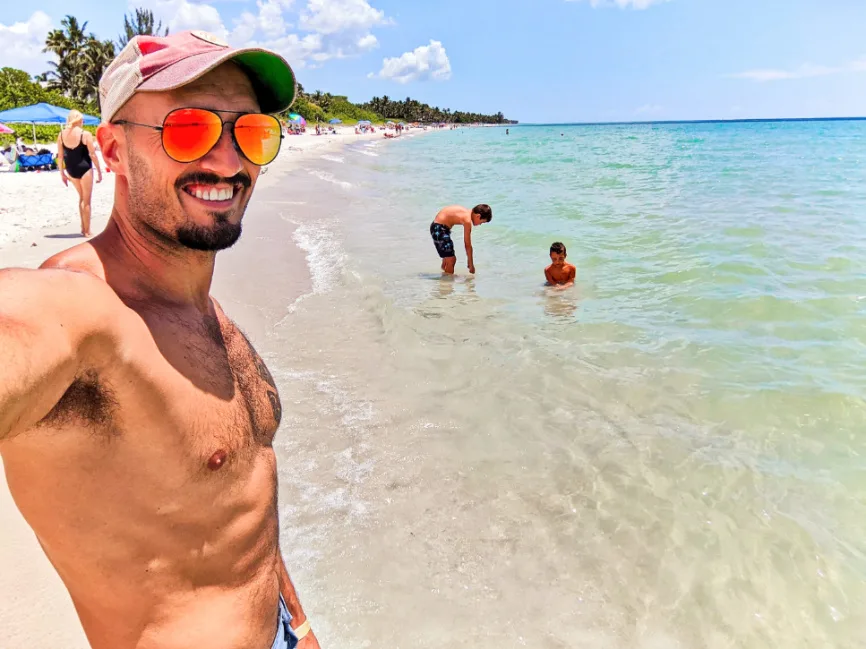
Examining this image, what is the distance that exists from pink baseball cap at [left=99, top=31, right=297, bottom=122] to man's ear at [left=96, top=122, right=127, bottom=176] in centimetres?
2

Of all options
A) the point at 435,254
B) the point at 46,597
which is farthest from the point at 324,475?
the point at 435,254

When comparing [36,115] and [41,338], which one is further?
[36,115]

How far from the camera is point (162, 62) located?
50.9 inches

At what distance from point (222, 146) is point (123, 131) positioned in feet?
0.69

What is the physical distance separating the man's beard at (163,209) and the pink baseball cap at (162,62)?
13 centimetres

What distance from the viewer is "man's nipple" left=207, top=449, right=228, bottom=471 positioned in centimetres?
Result: 131

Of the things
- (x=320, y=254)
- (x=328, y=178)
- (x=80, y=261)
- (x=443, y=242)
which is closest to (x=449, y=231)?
(x=443, y=242)

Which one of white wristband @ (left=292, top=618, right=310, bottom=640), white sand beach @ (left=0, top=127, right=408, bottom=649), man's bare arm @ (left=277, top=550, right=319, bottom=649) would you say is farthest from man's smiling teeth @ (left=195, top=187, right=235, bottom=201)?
white sand beach @ (left=0, top=127, right=408, bottom=649)

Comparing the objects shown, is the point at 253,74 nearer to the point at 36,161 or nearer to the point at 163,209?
the point at 163,209

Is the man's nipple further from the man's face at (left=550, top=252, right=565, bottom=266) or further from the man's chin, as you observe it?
the man's face at (left=550, top=252, right=565, bottom=266)

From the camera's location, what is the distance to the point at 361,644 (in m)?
2.59

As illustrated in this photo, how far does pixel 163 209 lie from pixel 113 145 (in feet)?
0.66

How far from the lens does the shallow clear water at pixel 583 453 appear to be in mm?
2893

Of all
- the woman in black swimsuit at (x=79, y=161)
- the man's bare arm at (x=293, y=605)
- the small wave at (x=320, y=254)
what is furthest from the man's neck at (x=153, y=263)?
the woman in black swimsuit at (x=79, y=161)
